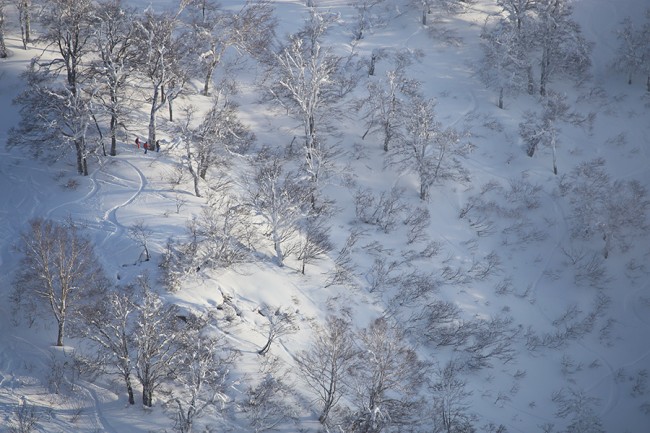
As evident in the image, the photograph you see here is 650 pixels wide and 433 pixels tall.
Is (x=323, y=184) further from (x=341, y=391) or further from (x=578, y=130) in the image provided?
(x=578, y=130)

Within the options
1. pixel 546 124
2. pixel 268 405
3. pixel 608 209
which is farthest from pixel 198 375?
pixel 546 124

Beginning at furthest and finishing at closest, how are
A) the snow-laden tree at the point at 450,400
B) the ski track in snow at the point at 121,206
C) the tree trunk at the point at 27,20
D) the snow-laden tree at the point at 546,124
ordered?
the tree trunk at the point at 27,20, the snow-laden tree at the point at 546,124, the ski track in snow at the point at 121,206, the snow-laden tree at the point at 450,400

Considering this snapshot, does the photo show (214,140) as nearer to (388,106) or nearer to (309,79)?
(309,79)

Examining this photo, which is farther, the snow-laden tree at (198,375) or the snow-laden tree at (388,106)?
the snow-laden tree at (388,106)

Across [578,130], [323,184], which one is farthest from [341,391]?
[578,130]

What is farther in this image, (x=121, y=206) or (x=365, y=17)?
(x=365, y=17)

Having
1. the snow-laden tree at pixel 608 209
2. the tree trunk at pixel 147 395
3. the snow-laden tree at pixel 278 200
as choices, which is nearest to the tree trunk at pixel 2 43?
the snow-laden tree at pixel 278 200

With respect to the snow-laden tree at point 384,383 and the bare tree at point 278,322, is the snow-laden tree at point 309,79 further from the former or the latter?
the snow-laden tree at point 384,383
